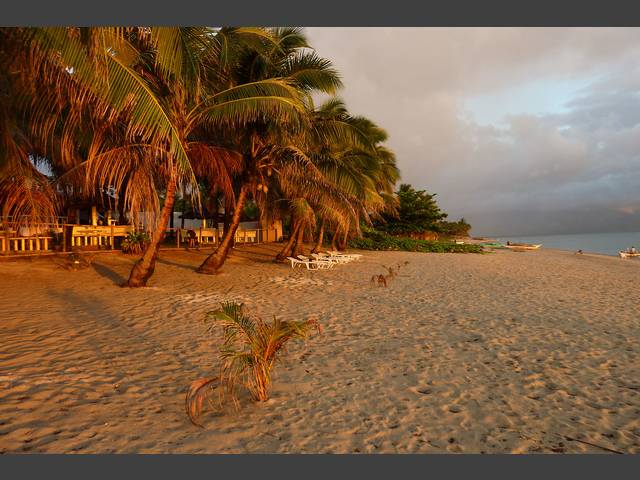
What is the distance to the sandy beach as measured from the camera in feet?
9.61

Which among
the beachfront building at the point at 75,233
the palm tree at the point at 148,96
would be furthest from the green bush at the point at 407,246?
the palm tree at the point at 148,96

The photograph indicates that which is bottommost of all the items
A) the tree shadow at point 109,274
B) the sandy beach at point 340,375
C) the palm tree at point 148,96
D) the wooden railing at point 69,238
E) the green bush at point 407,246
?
the sandy beach at point 340,375

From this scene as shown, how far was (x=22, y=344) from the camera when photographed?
15.9 ft

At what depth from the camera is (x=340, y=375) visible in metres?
4.27

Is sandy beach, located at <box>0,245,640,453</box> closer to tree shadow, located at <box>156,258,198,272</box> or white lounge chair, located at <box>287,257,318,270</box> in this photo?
tree shadow, located at <box>156,258,198,272</box>

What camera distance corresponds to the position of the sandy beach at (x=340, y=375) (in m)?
2.93

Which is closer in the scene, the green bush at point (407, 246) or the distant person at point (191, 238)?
the distant person at point (191, 238)

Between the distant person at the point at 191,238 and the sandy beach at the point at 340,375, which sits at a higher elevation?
the distant person at the point at 191,238

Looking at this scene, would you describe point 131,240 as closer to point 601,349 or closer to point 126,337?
point 126,337

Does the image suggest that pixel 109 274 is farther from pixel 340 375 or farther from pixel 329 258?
pixel 340 375

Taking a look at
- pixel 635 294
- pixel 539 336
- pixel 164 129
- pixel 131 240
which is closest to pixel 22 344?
pixel 164 129

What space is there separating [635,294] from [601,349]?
270 inches

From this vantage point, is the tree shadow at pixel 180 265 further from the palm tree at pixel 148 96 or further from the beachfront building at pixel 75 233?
the palm tree at pixel 148 96

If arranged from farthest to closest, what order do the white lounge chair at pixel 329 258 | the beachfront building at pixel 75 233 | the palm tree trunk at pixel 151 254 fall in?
the white lounge chair at pixel 329 258 → the beachfront building at pixel 75 233 → the palm tree trunk at pixel 151 254
